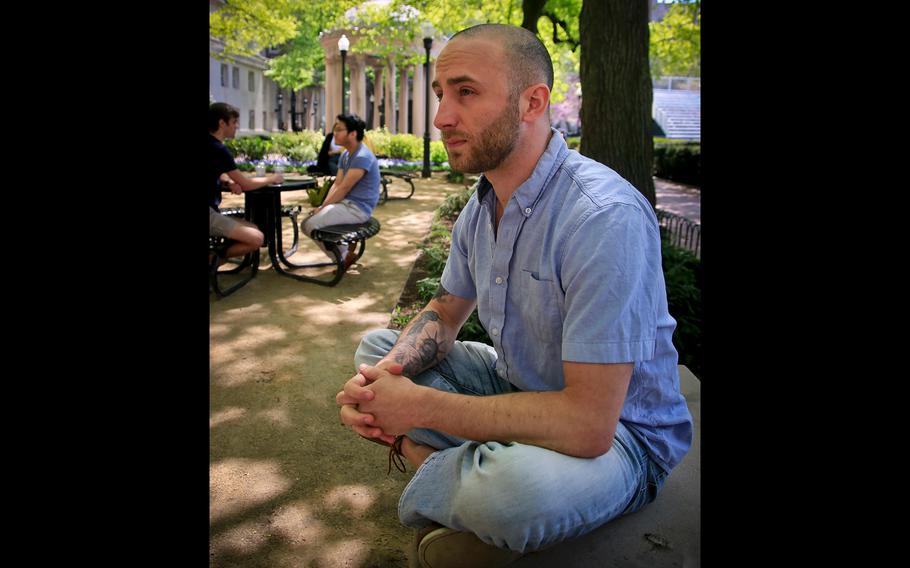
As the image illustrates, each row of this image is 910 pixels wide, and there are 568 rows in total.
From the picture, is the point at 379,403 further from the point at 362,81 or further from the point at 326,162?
the point at 362,81

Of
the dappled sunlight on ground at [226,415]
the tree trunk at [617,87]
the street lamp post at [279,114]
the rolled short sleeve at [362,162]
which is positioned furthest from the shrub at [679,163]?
the street lamp post at [279,114]

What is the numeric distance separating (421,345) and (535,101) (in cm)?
96

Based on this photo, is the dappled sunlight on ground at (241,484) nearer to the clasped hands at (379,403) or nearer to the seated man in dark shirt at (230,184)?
the clasped hands at (379,403)

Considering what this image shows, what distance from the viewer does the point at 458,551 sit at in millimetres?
2164

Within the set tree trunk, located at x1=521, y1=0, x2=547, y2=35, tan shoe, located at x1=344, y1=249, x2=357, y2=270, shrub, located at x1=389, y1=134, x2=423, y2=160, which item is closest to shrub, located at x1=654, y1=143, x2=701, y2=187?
shrub, located at x1=389, y1=134, x2=423, y2=160

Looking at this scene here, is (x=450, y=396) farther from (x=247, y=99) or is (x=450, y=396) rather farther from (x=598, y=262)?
(x=247, y=99)

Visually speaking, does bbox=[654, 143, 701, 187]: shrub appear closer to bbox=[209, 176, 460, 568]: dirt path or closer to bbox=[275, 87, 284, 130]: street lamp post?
bbox=[209, 176, 460, 568]: dirt path

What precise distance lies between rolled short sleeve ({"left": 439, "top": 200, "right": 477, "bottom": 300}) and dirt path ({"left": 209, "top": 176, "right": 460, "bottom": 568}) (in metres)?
1.00

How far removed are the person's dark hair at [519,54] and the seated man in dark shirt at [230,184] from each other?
184 inches

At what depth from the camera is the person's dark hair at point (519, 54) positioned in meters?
2.36

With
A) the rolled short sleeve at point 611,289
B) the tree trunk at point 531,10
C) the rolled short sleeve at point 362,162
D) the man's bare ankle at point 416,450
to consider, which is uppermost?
the tree trunk at point 531,10

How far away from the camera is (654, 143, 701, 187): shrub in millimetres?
23953

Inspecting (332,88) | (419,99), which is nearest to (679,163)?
(419,99)
